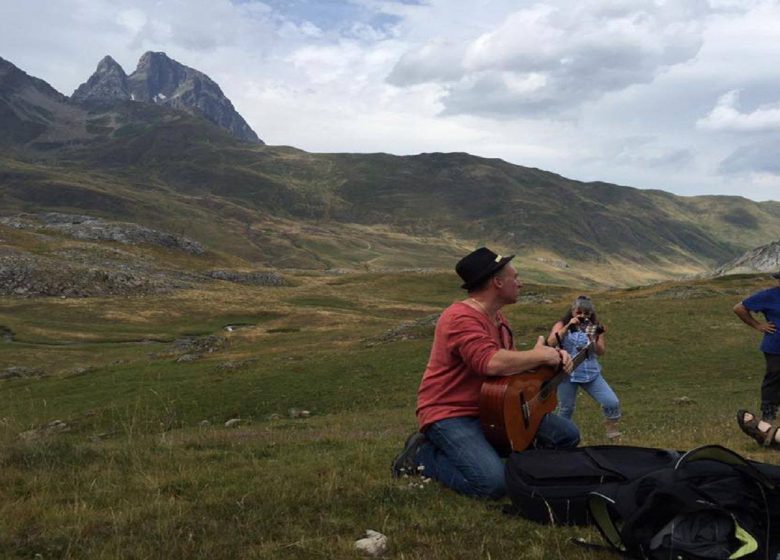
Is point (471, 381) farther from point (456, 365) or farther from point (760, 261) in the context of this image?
point (760, 261)

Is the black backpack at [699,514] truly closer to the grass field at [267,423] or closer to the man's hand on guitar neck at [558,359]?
the grass field at [267,423]

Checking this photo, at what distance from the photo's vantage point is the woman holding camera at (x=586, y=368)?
36.1 feet

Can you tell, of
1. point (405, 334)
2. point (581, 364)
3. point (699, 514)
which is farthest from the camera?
point (405, 334)

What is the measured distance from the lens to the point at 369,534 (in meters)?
5.57

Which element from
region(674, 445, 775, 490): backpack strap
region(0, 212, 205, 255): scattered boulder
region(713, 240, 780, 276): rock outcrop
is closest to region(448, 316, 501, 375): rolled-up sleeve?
region(674, 445, 775, 490): backpack strap

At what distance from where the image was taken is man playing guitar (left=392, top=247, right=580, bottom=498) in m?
6.92

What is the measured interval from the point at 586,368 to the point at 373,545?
7.98 meters

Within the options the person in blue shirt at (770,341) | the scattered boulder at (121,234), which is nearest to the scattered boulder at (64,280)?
the scattered boulder at (121,234)

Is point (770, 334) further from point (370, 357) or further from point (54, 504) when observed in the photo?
point (370, 357)

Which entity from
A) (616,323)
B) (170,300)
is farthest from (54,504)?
(170,300)

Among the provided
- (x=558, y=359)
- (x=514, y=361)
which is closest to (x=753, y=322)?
(x=558, y=359)

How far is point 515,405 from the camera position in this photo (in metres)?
7.08

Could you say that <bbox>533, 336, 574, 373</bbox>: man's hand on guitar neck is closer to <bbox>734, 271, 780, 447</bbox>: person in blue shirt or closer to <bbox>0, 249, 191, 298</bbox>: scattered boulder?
<bbox>734, 271, 780, 447</bbox>: person in blue shirt

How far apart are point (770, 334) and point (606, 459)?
7267 millimetres
